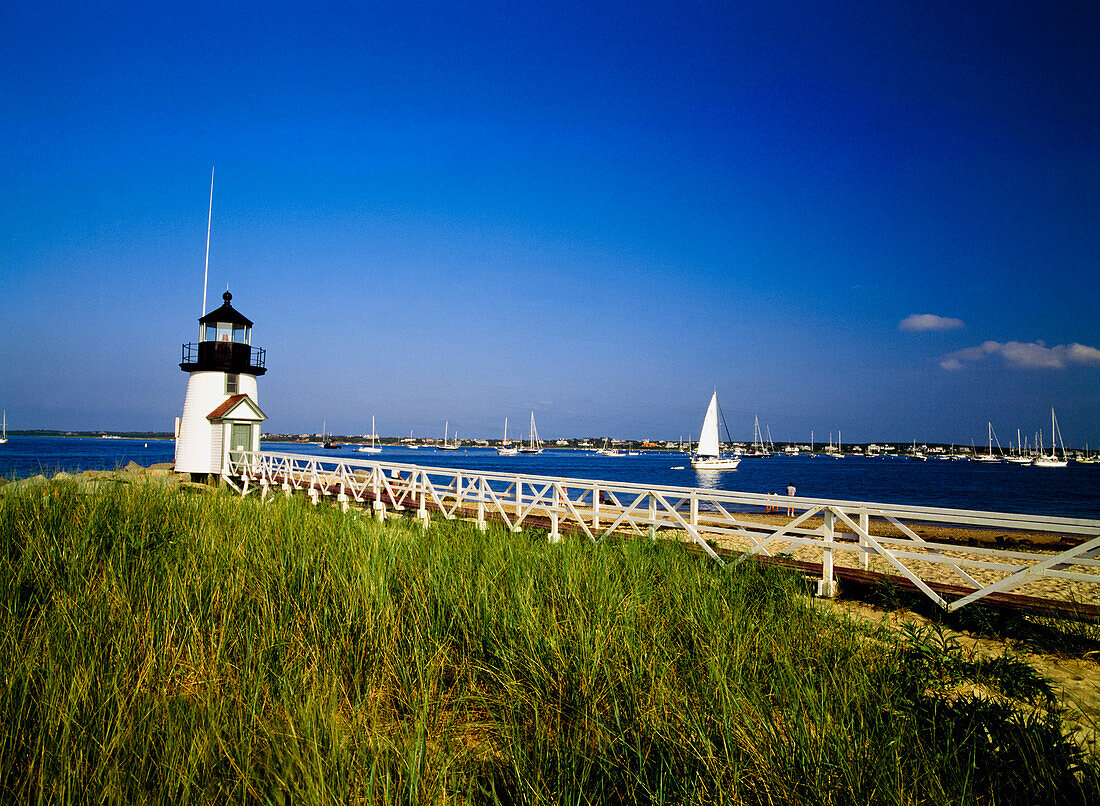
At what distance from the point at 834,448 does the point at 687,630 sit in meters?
200

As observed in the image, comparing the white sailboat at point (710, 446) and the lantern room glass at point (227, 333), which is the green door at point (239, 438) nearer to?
the lantern room glass at point (227, 333)

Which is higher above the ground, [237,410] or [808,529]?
[237,410]

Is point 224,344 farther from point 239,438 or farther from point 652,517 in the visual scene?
point 652,517

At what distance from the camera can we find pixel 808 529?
12023 mm

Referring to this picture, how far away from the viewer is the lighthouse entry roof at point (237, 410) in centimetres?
2398

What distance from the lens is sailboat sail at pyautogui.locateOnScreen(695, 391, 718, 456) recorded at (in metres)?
74.4

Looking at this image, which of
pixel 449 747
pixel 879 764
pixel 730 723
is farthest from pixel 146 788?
pixel 879 764

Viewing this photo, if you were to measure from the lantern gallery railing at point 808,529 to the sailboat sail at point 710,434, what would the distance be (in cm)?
5134

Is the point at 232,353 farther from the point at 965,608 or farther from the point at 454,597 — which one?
the point at 965,608

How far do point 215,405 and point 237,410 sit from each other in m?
1.06

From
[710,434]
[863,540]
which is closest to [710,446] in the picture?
[710,434]

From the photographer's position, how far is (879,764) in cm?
243

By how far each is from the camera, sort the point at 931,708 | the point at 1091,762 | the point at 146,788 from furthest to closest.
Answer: the point at 931,708
the point at 1091,762
the point at 146,788

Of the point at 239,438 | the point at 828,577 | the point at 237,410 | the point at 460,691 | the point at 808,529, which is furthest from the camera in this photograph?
the point at 239,438
